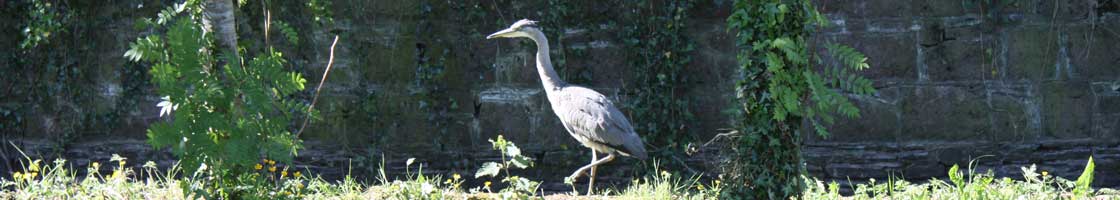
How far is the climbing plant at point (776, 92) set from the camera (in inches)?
187

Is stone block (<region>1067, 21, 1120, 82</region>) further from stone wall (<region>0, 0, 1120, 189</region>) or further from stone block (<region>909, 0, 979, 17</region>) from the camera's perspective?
stone block (<region>909, 0, 979, 17</region>)

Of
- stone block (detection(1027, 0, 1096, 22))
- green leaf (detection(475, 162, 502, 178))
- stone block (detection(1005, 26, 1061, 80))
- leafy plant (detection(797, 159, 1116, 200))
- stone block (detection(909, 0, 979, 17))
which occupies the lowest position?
leafy plant (detection(797, 159, 1116, 200))

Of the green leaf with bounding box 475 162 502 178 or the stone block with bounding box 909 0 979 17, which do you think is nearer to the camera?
the green leaf with bounding box 475 162 502 178

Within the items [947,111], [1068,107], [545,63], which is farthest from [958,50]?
[545,63]

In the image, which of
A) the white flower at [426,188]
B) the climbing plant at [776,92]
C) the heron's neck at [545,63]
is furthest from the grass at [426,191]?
the heron's neck at [545,63]

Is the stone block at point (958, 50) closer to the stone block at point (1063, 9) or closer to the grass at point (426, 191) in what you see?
the stone block at point (1063, 9)

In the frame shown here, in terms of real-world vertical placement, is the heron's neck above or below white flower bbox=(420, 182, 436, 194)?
above

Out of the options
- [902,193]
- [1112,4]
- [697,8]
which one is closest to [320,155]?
[697,8]

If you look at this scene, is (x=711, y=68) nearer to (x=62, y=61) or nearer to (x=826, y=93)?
(x=826, y=93)

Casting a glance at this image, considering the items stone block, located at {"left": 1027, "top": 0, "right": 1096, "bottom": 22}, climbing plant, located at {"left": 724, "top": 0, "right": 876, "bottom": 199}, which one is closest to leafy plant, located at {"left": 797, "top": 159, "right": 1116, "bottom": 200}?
climbing plant, located at {"left": 724, "top": 0, "right": 876, "bottom": 199}

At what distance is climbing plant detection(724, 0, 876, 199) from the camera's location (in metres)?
4.75

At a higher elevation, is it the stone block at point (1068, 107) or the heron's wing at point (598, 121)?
the heron's wing at point (598, 121)

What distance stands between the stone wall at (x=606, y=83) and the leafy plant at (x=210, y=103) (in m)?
2.58

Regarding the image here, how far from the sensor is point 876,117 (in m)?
7.25
